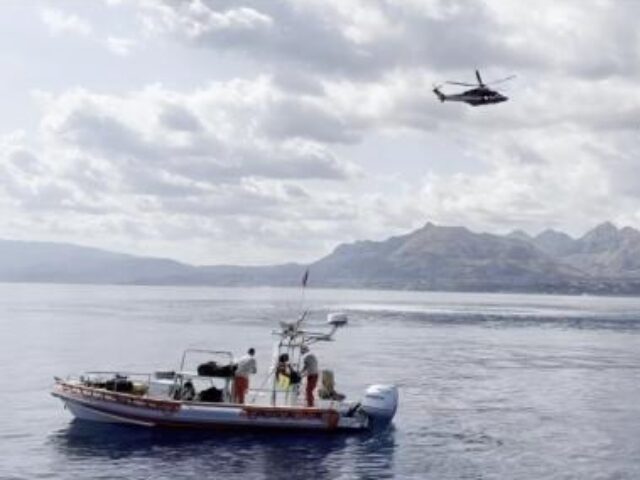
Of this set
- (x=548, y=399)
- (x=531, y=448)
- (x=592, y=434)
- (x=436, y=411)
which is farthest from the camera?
(x=548, y=399)

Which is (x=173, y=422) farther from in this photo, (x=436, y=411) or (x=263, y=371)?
(x=263, y=371)

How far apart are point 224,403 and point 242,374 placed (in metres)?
2.06

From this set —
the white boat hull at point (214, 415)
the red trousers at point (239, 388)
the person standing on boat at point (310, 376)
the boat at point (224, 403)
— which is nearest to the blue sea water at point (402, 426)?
the white boat hull at point (214, 415)

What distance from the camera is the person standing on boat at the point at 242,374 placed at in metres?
47.0

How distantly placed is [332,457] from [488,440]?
34.6 feet

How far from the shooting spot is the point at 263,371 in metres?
81.0

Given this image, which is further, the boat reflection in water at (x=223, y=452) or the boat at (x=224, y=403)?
the boat at (x=224, y=403)

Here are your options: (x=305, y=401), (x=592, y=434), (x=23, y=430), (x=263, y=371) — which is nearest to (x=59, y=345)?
(x=263, y=371)

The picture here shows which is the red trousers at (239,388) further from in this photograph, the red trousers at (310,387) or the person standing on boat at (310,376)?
the red trousers at (310,387)

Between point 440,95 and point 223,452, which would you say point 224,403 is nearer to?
point 223,452

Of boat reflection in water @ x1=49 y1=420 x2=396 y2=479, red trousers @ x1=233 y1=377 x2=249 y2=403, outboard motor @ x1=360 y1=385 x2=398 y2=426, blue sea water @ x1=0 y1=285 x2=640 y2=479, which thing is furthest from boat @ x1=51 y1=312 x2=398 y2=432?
blue sea water @ x1=0 y1=285 x2=640 y2=479

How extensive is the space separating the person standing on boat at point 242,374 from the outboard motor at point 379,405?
715 cm

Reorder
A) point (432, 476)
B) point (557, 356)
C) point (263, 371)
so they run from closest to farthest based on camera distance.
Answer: point (432, 476), point (263, 371), point (557, 356)

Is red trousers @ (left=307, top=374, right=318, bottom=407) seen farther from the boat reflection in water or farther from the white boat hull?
the boat reflection in water
